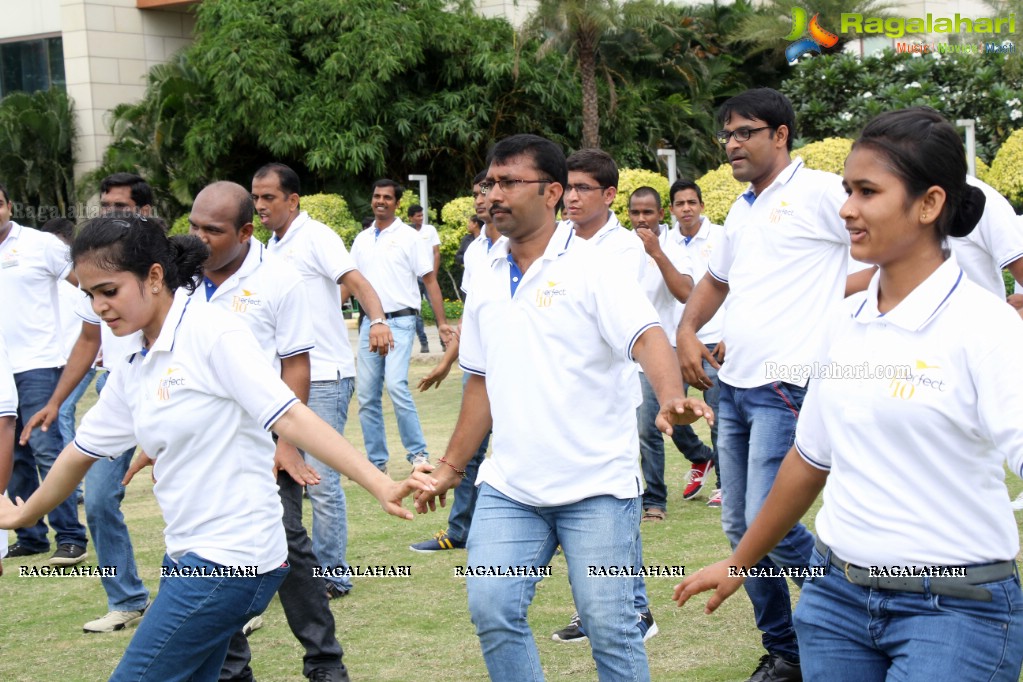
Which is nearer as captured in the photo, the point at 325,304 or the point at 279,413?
the point at 279,413

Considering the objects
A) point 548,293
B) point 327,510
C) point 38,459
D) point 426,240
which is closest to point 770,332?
point 548,293

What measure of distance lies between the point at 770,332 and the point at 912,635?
2375 millimetres

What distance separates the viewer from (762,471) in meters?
4.91

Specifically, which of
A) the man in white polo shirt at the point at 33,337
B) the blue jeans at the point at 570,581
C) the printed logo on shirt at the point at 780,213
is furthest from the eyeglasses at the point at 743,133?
the man in white polo shirt at the point at 33,337

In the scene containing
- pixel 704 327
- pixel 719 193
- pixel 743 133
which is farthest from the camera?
pixel 719 193

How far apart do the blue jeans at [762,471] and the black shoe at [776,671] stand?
0.03m

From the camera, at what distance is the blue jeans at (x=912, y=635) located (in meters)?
2.70

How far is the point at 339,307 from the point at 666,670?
310 cm

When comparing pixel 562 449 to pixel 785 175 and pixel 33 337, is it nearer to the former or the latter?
pixel 785 175

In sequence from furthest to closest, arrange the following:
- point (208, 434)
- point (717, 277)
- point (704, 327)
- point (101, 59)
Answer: point (101, 59), point (704, 327), point (717, 277), point (208, 434)

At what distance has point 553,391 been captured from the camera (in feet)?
13.3

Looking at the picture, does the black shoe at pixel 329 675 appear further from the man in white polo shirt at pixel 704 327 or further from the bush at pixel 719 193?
the bush at pixel 719 193

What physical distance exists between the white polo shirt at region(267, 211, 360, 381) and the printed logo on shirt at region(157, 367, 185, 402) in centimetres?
306

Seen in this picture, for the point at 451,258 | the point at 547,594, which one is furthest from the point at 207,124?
the point at 547,594
